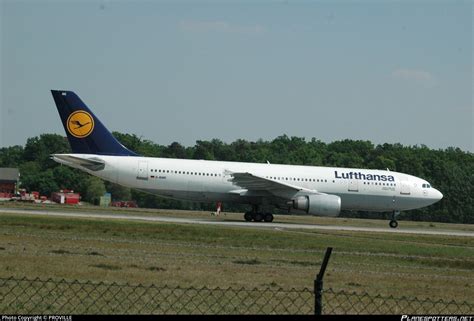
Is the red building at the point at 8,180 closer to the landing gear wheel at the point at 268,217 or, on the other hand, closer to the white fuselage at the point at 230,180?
the white fuselage at the point at 230,180

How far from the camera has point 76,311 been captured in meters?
10.7

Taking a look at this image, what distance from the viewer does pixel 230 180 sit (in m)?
39.9

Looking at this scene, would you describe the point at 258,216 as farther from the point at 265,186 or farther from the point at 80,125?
the point at 80,125

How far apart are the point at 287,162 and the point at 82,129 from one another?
5718 centimetres

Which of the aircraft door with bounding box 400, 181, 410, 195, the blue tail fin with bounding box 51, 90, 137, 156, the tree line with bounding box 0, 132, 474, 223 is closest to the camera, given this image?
the blue tail fin with bounding box 51, 90, 137, 156

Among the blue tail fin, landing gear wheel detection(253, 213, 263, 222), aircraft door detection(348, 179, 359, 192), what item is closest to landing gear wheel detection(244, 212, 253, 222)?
landing gear wheel detection(253, 213, 263, 222)

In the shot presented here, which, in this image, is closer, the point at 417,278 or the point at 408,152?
the point at 417,278

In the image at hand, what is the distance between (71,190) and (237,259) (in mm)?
78038

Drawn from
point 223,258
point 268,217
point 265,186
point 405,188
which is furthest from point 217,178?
point 223,258

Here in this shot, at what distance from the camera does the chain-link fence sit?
35.9 ft

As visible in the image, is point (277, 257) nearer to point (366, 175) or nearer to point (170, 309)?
point (170, 309)

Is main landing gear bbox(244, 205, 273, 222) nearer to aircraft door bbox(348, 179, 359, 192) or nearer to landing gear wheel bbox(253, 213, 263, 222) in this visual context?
landing gear wheel bbox(253, 213, 263, 222)

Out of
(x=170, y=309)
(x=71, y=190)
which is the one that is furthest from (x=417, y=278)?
(x=71, y=190)

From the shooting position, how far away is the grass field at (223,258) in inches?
594
